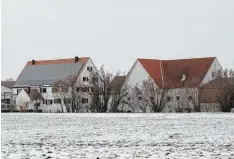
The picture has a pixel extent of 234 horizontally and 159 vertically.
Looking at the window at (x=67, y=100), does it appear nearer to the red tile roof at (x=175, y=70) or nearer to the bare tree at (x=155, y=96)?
the bare tree at (x=155, y=96)

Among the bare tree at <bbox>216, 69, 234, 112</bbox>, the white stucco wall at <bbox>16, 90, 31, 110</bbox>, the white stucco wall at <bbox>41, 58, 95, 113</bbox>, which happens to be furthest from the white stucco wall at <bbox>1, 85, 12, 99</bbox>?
the bare tree at <bbox>216, 69, 234, 112</bbox>

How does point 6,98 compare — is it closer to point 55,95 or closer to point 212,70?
point 55,95

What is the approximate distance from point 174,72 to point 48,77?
A: 2478 centimetres

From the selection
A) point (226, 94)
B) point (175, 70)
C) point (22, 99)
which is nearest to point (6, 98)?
point (22, 99)

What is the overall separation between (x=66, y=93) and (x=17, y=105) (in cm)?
1532

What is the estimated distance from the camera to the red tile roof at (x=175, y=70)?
7869 centimetres

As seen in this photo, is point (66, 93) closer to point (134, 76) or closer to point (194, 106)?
point (134, 76)

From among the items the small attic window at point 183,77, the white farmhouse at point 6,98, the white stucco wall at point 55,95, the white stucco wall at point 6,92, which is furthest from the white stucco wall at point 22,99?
the small attic window at point 183,77

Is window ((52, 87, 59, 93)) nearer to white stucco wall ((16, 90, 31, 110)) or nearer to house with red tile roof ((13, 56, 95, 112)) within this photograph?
house with red tile roof ((13, 56, 95, 112))

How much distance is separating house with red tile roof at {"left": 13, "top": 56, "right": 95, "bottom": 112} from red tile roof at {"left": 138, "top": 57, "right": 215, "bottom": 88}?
1110 cm

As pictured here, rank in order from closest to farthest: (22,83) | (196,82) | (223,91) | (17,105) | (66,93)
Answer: (223,91) → (196,82) → (66,93) → (17,105) → (22,83)

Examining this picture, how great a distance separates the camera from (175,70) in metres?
83.8

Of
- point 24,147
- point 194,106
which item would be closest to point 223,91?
point 194,106

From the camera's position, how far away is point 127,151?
15.3m
